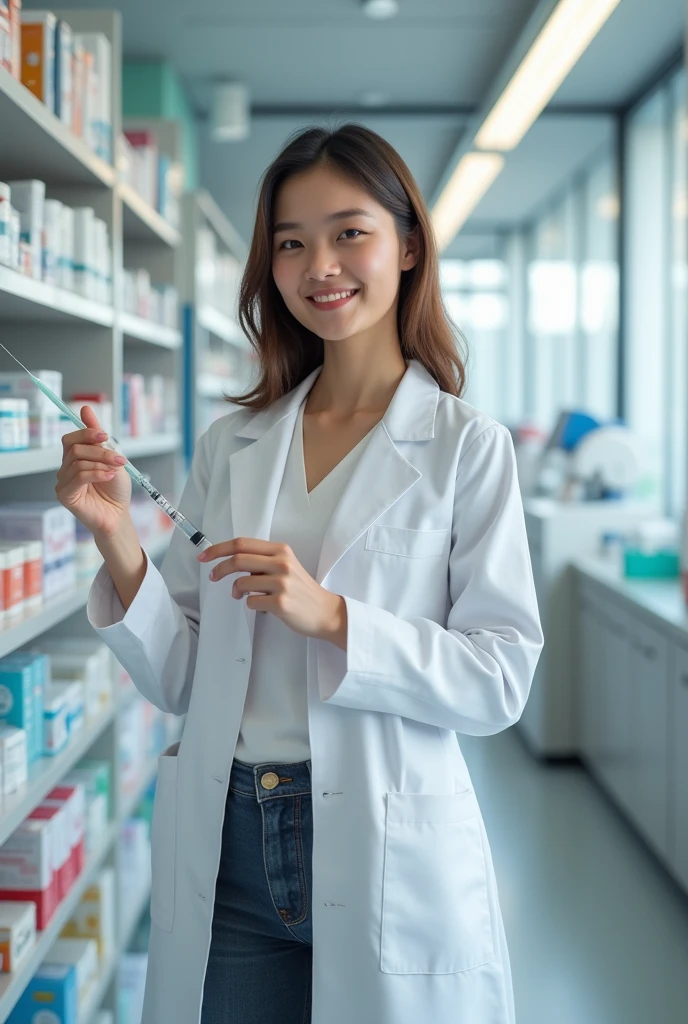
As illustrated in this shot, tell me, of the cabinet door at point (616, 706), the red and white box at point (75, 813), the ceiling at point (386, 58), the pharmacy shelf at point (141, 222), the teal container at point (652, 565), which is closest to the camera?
the red and white box at point (75, 813)

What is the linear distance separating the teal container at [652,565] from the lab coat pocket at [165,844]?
2761mm

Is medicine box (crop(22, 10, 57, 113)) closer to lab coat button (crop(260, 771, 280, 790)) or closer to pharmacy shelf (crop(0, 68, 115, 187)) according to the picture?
pharmacy shelf (crop(0, 68, 115, 187))

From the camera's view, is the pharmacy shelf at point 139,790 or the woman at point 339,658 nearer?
the woman at point 339,658

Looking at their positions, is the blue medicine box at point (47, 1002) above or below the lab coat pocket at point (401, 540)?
A: below

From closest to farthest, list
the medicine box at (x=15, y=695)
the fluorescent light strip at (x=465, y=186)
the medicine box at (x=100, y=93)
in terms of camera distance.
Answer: the medicine box at (x=15, y=695), the medicine box at (x=100, y=93), the fluorescent light strip at (x=465, y=186)

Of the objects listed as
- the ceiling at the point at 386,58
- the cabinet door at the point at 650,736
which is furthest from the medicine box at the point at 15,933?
the ceiling at the point at 386,58

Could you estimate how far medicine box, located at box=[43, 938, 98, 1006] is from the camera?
2.05 metres

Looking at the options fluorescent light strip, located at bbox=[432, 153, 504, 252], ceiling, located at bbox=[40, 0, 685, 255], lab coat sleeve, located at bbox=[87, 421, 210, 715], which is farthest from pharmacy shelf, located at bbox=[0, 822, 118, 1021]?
fluorescent light strip, located at bbox=[432, 153, 504, 252]

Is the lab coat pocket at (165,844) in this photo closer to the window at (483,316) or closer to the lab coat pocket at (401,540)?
the lab coat pocket at (401,540)

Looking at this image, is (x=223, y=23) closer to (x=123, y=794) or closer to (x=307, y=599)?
(x=123, y=794)

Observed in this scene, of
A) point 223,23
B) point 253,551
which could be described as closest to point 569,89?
point 223,23

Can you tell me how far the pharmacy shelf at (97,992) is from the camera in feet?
6.81

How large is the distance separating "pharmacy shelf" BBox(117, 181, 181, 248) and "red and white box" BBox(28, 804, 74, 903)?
149 centimetres

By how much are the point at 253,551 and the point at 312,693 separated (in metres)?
0.23
